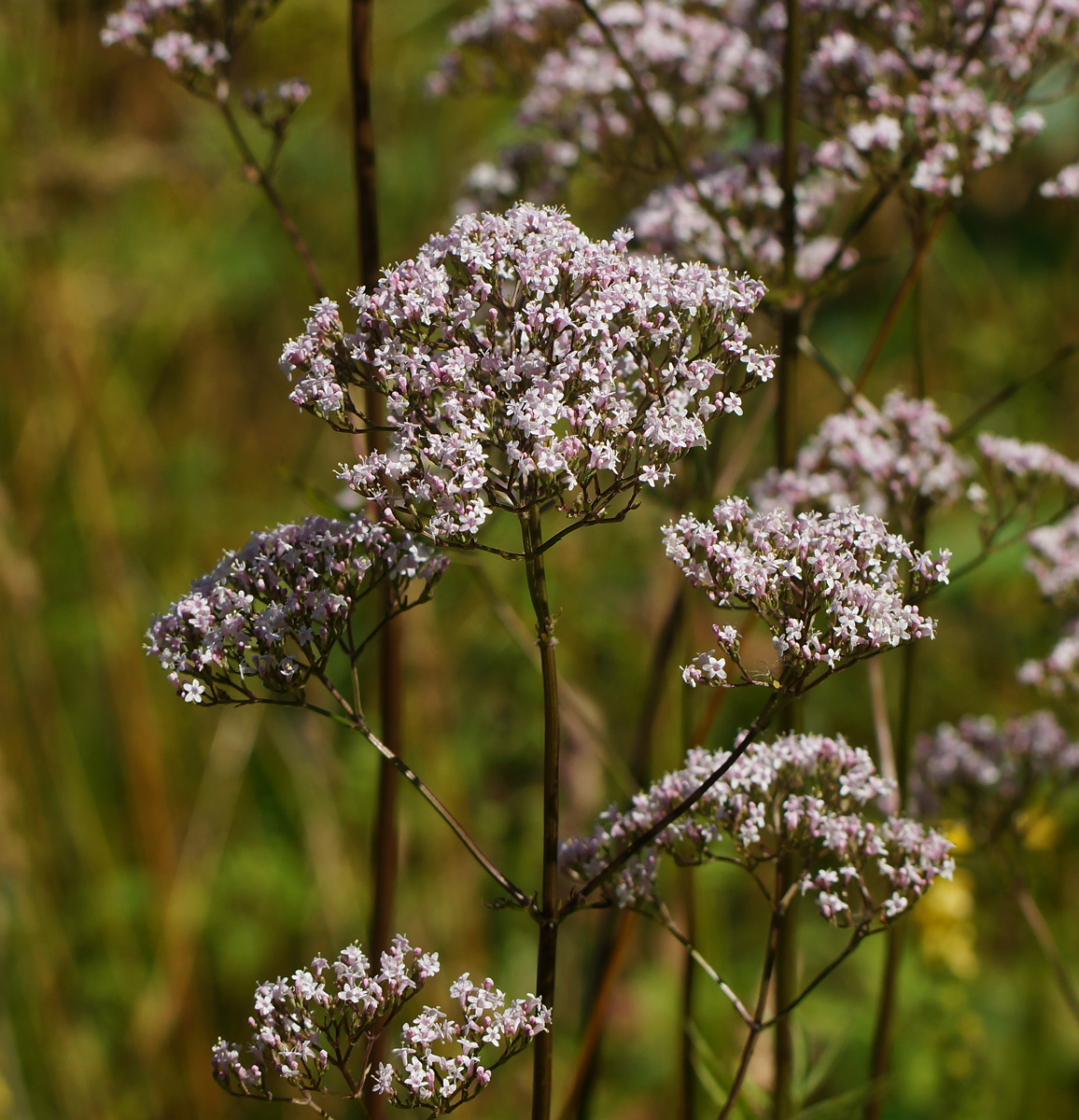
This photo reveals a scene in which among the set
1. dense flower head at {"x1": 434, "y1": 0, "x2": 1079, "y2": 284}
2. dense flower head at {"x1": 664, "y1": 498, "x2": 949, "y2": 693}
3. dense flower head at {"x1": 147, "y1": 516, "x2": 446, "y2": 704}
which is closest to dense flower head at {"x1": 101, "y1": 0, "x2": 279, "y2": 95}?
dense flower head at {"x1": 434, "y1": 0, "x2": 1079, "y2": 284}

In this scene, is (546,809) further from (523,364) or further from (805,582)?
(523,364)

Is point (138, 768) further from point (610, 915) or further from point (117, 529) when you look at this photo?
point (610, 915)

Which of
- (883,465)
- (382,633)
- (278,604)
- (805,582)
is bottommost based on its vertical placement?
(805,582)

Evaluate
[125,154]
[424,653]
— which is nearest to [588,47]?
[125,154]

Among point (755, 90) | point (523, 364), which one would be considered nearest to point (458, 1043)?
point (523, 364)

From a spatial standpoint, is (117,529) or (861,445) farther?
(117,529)
